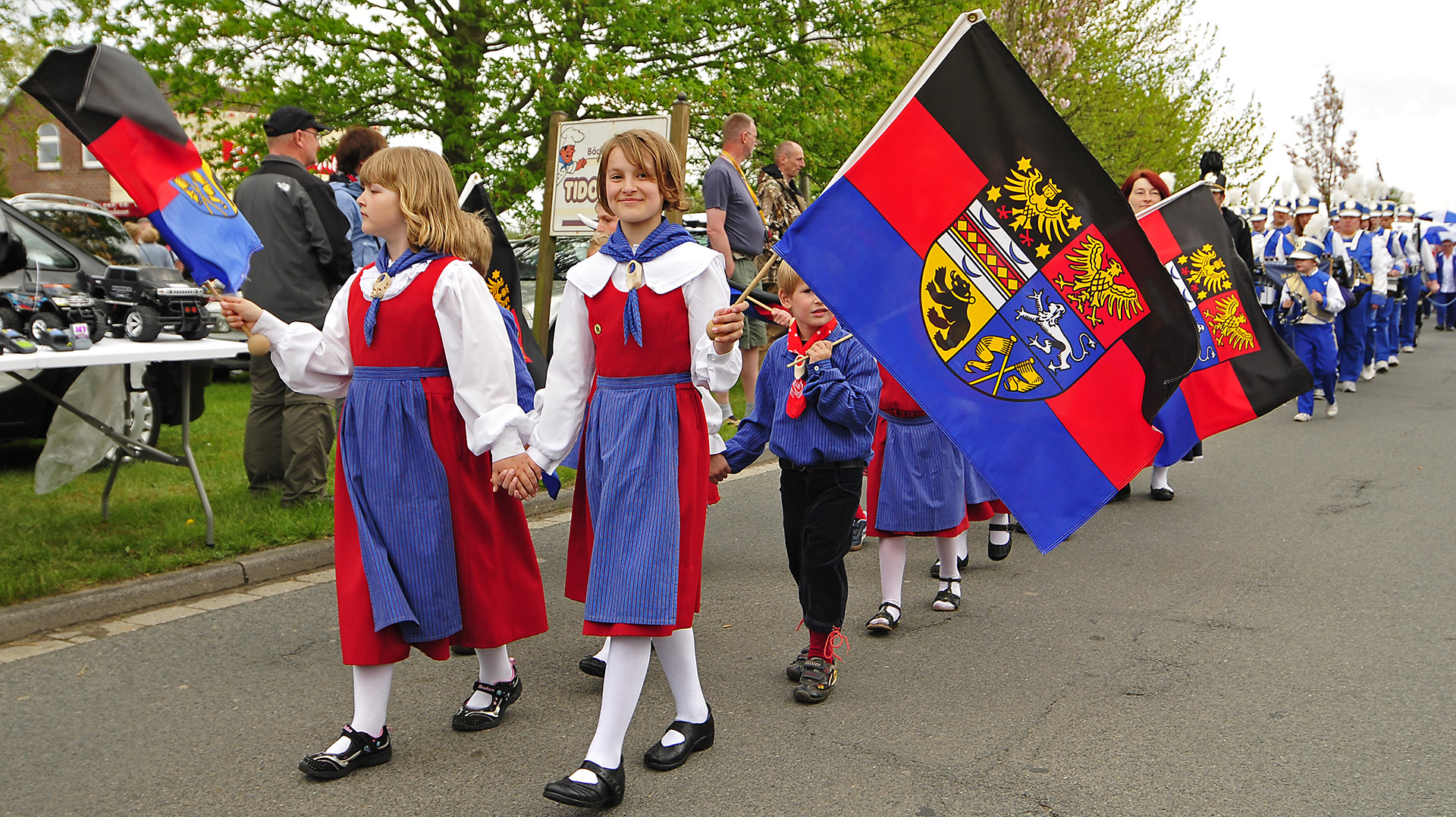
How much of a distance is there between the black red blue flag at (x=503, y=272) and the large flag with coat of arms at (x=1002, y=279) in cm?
212

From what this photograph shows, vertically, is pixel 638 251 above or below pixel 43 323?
above

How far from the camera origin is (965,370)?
382 centimetres

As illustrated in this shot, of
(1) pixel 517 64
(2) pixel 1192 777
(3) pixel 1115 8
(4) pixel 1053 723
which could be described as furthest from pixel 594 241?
(3) pixel 1115 8

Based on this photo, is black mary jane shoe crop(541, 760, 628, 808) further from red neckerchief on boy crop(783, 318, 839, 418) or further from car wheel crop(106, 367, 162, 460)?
car wheel crop(106, 367, 162, 460)

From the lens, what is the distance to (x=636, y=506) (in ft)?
11.2

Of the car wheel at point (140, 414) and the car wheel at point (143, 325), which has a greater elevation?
the car wheel at point (143, 325)

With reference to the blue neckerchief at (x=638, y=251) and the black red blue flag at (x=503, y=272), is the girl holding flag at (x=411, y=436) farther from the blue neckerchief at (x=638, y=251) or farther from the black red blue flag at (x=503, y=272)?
the black red blue flag at (x=503, y=272)

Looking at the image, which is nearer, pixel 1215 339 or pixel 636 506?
pixel 636 506

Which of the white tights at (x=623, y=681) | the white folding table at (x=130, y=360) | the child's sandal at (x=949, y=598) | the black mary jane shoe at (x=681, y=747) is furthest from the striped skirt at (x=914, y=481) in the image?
the white folding table at (x=130, y=360)

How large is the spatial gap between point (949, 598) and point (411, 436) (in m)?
2.86

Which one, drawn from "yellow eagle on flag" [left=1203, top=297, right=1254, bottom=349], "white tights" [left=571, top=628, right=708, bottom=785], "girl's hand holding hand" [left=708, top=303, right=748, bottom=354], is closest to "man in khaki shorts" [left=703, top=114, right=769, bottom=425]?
"yellow eagle on flag" [left=1203, top=297, right=1254, bottom=349]

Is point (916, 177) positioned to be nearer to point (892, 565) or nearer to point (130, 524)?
point (892, 565)

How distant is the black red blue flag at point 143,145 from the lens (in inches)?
152

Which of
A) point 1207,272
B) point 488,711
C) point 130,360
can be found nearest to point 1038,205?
point 488,711
